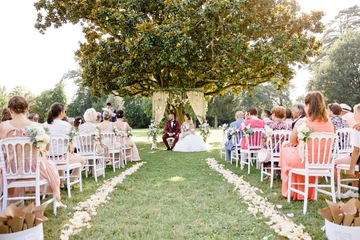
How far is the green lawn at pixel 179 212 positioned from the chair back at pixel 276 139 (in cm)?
71

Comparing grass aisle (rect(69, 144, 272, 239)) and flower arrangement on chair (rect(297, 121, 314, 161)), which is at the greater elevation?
flower arrangement on chair (rect(297, 121, 314, 161))

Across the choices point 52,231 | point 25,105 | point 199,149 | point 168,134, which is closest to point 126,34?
point 168,134

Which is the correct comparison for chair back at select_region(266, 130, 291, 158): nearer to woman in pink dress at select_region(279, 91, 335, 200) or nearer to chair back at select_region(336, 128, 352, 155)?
woman in pink dress at select_region(279, 91, 335, 200)

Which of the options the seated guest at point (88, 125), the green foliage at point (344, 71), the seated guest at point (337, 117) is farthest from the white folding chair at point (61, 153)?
the green foliage at point (344, 71)

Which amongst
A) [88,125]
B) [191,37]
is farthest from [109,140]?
[191,37]

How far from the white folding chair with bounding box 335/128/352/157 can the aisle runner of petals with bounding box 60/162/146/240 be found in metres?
4.59

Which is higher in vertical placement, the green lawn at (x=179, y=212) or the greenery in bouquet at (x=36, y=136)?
the greenery in bouquet at (x=36, y=136)

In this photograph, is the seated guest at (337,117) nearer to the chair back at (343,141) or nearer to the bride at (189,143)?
the chair back at (343,141)

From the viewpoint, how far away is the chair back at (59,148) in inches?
219

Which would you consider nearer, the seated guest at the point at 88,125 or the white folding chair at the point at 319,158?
the white folding chair at the point at 319,158

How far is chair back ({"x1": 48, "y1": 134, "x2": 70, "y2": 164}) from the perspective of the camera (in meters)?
5.55

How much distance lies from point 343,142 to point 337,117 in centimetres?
69

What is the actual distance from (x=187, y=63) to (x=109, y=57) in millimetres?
3943

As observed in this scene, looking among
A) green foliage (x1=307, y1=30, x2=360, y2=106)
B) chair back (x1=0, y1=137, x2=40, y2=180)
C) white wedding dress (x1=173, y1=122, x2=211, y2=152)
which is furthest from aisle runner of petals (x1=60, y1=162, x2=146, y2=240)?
green foliage (x1=307, y1=30, x2=360, y2=106)
